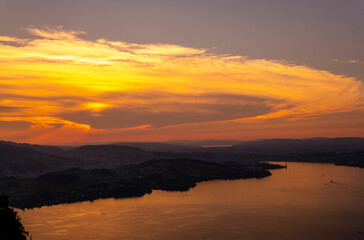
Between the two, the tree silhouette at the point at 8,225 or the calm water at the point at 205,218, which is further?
the calm water at the point at 205,218

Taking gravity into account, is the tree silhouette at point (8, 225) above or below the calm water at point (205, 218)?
above

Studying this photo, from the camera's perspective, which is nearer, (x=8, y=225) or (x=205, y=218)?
(x=8, y=225)

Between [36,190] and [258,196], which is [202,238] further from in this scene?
[36,190]

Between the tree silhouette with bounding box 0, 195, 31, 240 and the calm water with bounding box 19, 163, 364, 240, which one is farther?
the calm water with bounding box 19, 163, 364, 240

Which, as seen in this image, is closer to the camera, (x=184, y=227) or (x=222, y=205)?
(x=184, y=227)

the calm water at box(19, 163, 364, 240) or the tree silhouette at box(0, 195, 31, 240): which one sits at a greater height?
the tree silhouette at box(0, 195, 31, 240)

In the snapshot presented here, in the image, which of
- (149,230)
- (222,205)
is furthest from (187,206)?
(149,230)

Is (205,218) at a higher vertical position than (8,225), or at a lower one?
lower

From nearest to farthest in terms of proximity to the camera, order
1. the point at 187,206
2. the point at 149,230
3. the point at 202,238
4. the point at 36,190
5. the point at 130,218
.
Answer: the point at 202,238 → the point at 149,230 → the point at 130,218 → the point at 187,206 → the point at 36,190
